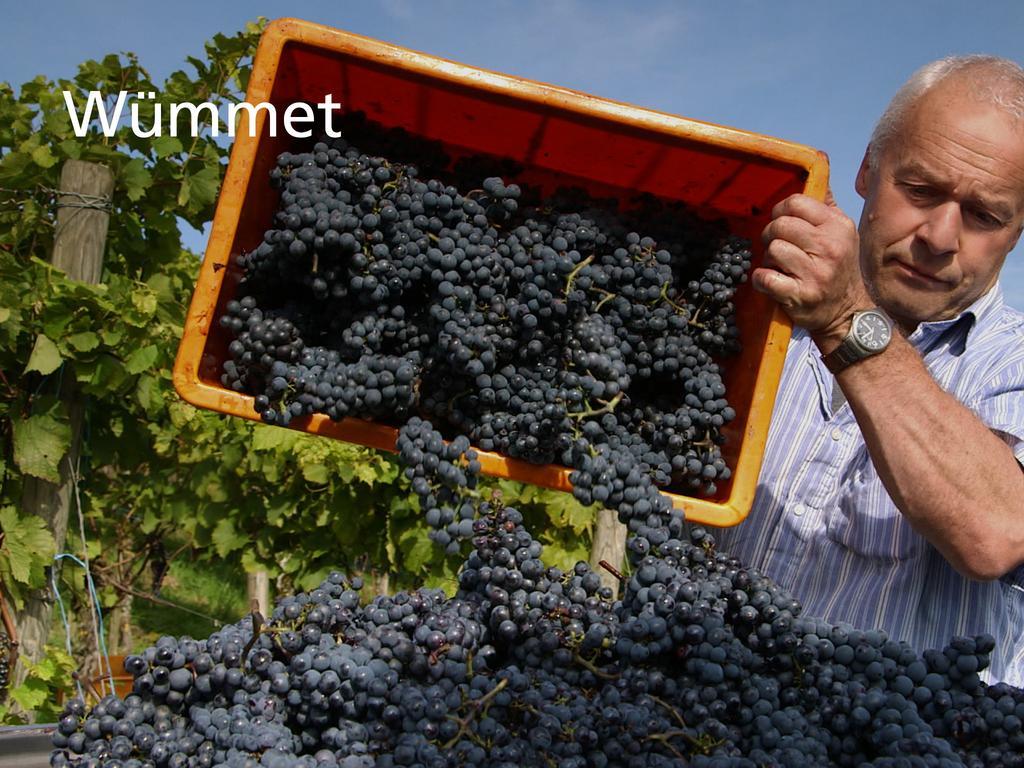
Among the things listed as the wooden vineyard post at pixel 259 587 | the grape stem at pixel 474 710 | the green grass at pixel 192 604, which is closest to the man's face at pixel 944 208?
the grape stem at pixel 474 710

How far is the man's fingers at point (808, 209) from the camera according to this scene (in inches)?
55.7

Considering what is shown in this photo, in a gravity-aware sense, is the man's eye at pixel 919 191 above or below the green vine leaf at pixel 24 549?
above

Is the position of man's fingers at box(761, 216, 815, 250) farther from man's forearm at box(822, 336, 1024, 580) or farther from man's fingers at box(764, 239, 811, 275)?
man's forearm at box(822, 336, 1024, 580)

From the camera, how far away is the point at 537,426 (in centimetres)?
140

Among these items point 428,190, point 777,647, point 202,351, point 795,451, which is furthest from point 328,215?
point 795,451

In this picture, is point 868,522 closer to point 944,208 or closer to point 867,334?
point 867,334

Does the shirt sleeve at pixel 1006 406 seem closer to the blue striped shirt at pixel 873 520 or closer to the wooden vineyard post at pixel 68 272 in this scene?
the blue striped shirt at pixel 873 520

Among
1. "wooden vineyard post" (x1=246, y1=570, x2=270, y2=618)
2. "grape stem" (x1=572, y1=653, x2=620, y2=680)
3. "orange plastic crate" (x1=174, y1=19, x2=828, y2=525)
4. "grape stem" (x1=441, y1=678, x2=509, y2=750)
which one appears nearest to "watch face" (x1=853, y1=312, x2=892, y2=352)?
"orange plastic crate" (x1=174, y1=19, x2=828, y2=525)

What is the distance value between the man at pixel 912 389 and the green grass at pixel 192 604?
17.0 ft

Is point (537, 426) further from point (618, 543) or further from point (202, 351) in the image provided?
point (618, 543)

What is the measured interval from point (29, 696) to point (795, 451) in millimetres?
2883

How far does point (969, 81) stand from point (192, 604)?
7.52 meters

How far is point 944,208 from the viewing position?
193 centimetres

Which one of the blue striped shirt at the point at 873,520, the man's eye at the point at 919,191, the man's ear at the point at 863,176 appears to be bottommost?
the blue striped shirt at the point at 873,520
